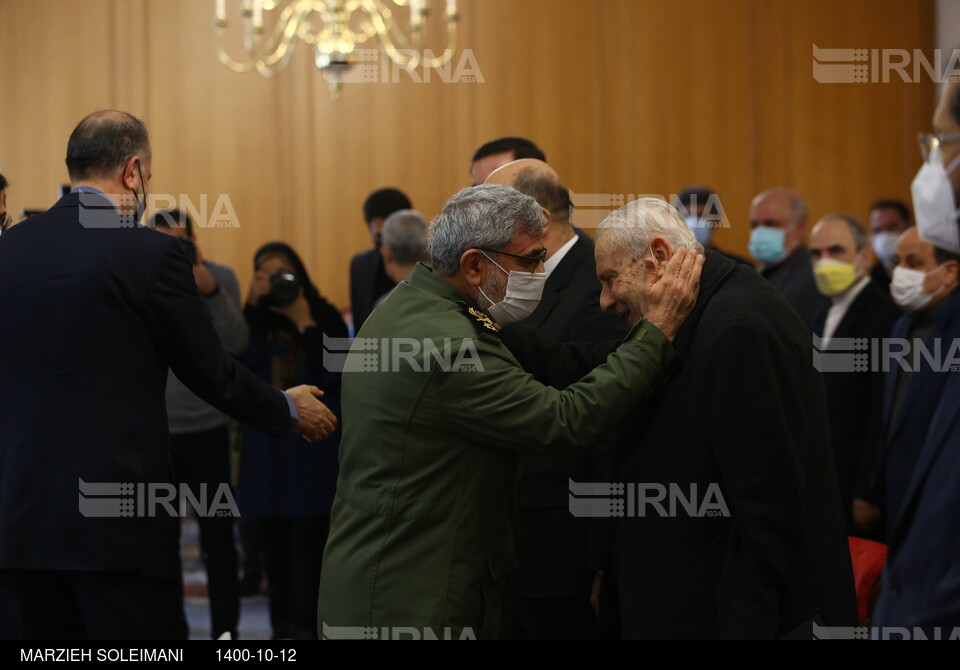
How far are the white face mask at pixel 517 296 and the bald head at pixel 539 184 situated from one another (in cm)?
61

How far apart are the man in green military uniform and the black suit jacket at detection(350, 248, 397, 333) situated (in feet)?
9.24

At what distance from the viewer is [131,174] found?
256 centimetres

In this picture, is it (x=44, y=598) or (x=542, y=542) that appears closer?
(x=44, y=598)

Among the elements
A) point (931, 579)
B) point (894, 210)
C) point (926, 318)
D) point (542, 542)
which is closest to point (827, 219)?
point (926, 318)

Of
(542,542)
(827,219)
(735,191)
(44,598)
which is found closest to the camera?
(44,598)

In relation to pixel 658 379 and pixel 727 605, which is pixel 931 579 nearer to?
pixel 727 605

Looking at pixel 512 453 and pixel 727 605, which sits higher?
pixel 512 453

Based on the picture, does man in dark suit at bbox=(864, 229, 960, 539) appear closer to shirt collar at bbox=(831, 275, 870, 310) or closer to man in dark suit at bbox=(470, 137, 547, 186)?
shirt collar at bbox=(831, 275, 870, 310)

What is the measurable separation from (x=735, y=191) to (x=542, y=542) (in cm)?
571

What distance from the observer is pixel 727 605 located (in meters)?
1.96

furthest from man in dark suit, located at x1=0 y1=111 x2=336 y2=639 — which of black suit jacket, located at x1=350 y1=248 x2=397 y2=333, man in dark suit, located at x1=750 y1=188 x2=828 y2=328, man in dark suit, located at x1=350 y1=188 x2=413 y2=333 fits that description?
man in dark suit, located at x1=750 y1=188 x2=828 y2=328

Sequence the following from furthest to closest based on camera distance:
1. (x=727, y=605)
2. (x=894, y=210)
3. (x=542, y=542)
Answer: (x=894, y=210) → (x=542, y=542) → (x=727, y=605)

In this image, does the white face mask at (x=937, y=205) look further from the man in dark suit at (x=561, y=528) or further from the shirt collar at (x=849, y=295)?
the shirt collar at (x=849, y=295)

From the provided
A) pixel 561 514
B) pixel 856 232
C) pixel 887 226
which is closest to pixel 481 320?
pixel 561 514
